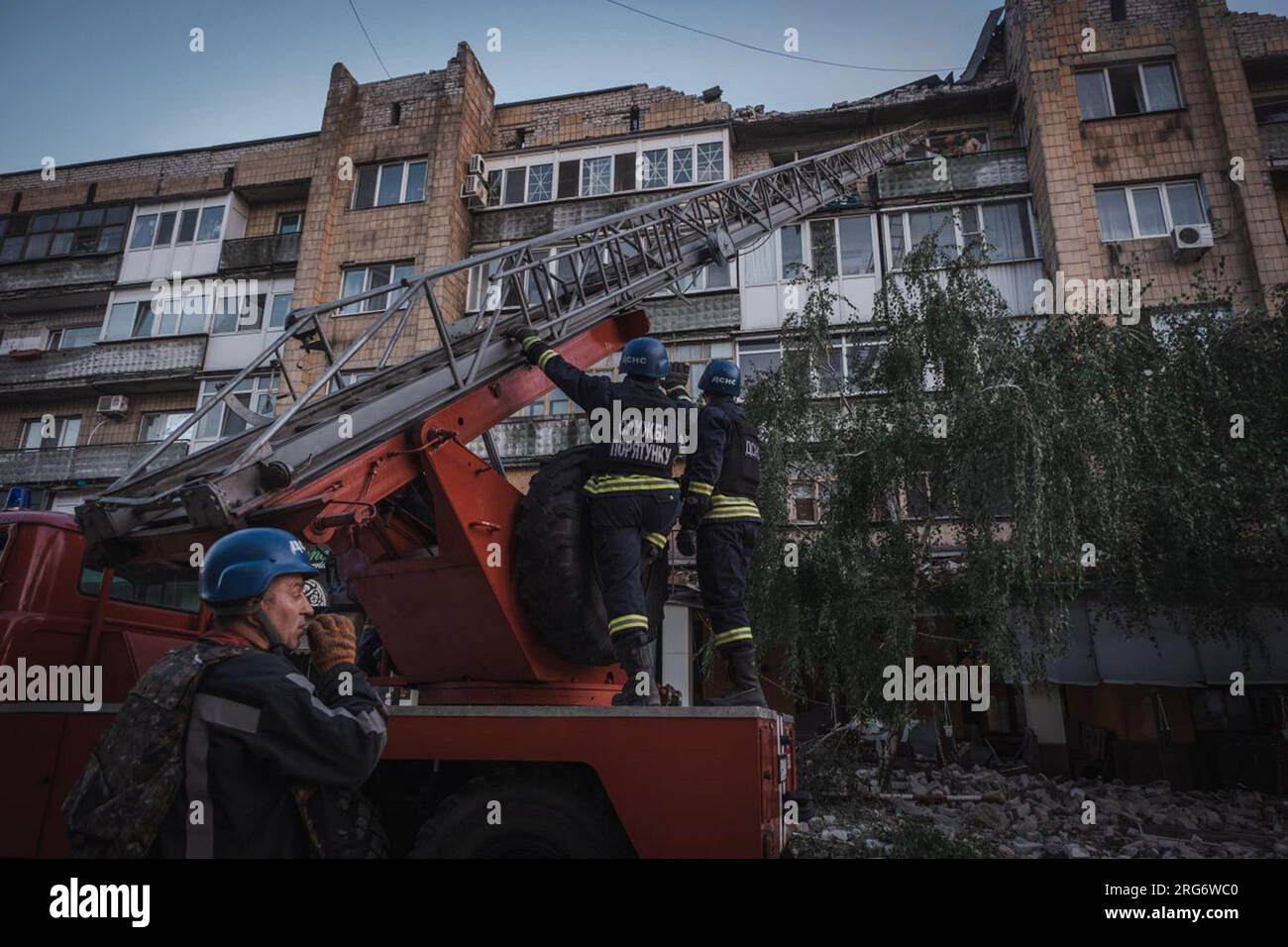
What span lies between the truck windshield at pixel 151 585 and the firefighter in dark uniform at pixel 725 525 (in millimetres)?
3097

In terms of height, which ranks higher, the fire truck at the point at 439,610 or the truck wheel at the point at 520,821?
the fire truck at the point at 439,610

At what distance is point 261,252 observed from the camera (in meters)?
21.0

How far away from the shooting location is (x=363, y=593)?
4.55 m

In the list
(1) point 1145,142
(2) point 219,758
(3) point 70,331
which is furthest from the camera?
(3) point 70,331

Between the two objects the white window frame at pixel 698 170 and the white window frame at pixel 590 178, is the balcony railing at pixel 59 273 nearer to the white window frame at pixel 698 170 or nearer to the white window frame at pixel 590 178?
the white window frame at pixel 590 178

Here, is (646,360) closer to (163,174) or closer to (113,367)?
(113,367)

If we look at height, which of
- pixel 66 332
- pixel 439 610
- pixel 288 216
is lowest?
pixel 439 610

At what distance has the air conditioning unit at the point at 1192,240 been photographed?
15.7 meters

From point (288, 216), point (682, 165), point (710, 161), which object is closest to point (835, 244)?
point (710, 161)

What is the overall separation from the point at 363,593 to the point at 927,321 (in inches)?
344

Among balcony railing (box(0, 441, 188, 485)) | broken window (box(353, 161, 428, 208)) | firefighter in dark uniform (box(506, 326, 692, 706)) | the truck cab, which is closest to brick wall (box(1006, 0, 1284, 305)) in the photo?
firefighter in dark uniform (box(506, 326, 692, 706))

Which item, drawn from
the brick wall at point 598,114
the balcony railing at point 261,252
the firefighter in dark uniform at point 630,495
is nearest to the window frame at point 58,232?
the balcony railing at point 261,252

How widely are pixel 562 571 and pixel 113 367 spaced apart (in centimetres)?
2235
